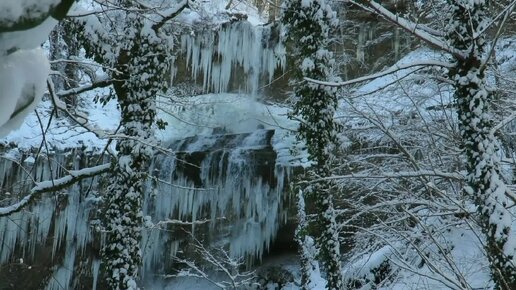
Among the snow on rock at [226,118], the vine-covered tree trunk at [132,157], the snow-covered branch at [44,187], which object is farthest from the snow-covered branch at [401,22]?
the snow on rock at [226,118]

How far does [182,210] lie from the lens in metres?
14.5

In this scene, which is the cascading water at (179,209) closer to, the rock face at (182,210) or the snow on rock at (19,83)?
the rock face at (182,210)

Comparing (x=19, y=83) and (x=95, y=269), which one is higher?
(x=19, y=83)

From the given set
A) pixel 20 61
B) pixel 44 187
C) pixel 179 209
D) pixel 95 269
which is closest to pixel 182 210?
pixel 179 209

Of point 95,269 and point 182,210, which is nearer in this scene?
point 95,269

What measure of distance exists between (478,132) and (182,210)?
11157mm

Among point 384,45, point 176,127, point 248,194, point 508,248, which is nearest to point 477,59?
point 508,248

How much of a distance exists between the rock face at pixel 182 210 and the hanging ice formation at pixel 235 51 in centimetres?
285

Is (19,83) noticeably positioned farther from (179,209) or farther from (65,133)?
(65,133)

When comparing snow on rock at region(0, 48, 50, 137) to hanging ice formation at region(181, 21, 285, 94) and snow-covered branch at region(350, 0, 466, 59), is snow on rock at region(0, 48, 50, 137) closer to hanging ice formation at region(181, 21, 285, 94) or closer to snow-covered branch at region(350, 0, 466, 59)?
snow-covered branch at region(350, 0, 466, 59)

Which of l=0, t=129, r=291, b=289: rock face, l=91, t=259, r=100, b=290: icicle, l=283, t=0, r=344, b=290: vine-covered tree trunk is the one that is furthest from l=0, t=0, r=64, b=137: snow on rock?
l=91, t=259, r=100, b=290: icicle

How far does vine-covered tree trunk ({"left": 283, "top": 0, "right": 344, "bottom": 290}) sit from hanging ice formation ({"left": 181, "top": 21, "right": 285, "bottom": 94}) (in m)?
8.37

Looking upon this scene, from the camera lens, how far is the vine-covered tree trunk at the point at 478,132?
389 centimetres

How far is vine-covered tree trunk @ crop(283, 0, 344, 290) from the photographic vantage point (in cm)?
865
